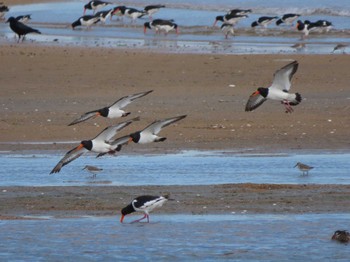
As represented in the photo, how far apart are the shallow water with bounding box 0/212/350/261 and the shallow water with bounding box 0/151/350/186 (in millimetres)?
1719

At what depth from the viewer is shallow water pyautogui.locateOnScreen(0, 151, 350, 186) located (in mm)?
11969

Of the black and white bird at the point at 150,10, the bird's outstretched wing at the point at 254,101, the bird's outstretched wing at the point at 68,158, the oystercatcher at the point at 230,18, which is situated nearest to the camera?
the bird's outstretched wing at the point at 68,158

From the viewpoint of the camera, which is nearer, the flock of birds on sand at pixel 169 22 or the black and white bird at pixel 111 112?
the black and white bird at pixel 111 112

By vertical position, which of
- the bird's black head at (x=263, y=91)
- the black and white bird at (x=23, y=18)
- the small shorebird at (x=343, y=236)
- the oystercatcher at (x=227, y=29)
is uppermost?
the bird's black head at (x=263, y=91)

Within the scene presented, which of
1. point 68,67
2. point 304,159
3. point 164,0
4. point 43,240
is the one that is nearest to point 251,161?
point 304,159

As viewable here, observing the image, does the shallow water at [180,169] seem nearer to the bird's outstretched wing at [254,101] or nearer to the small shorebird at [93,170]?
the small shorebird at [93,170]

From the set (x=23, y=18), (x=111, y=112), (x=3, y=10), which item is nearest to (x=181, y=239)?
(x=111, y=112)

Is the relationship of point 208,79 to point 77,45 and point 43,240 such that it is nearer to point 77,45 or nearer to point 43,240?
point 77,45

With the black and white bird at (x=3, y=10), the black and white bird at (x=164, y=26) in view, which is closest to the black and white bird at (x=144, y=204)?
the black and white bird at (x=164, y=26)

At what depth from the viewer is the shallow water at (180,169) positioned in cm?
1197

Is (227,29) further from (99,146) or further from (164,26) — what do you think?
(99,146)

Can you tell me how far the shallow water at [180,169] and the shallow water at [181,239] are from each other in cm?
172

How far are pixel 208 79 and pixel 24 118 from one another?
15.6 feet

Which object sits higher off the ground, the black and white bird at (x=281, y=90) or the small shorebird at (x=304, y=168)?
the black and white bird at (x=281, y=90)
